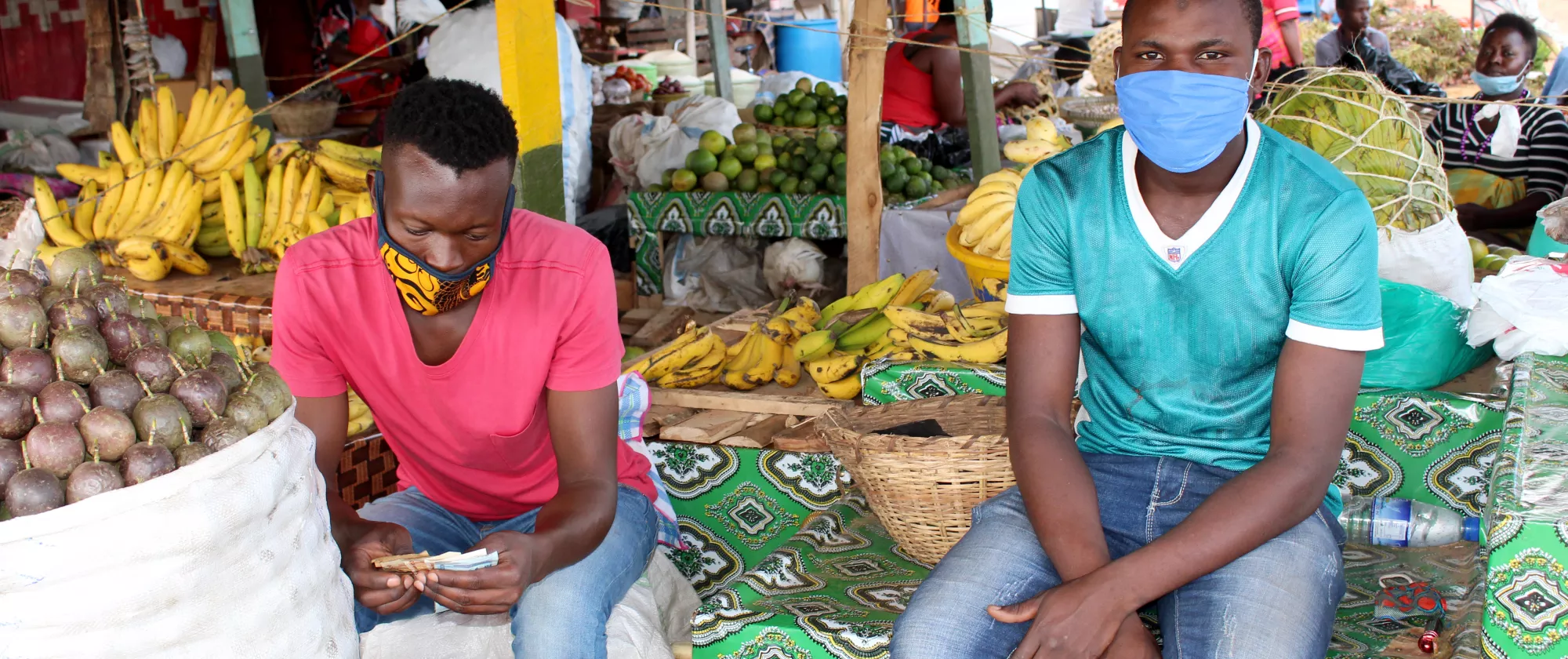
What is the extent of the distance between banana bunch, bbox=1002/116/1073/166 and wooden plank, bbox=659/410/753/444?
4.50 ft

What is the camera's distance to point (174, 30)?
28.9ft

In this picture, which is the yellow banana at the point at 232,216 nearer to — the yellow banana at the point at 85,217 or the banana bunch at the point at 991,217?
the yellow banana at the point at 85,217

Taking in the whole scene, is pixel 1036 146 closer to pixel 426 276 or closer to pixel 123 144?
pixel 426 276

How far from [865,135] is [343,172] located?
237 centimetres

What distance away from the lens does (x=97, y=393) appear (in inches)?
63.2

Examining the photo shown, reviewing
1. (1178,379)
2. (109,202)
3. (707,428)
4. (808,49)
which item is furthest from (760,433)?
(808,49)

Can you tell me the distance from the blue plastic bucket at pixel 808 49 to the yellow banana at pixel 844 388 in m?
9.92

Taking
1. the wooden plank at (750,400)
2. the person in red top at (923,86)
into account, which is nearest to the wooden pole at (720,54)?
the person in red top at (923,86)

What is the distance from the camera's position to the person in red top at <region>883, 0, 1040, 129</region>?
6.67m

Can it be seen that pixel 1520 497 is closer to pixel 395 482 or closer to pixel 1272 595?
pixel 1272 595

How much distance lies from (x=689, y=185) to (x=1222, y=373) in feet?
14.1

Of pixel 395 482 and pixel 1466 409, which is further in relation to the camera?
pixel 395 482

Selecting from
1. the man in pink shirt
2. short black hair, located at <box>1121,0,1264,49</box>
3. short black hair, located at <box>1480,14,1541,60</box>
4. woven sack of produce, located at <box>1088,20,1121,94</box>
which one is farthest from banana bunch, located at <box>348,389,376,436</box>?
short black hair, located at <box>1480,14,1541,60</box>

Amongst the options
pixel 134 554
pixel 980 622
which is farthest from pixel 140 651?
pixel 980 622
